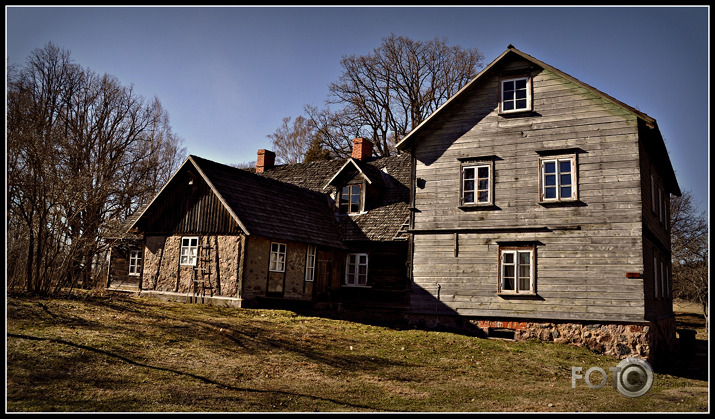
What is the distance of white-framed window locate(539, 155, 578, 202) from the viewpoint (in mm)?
18531

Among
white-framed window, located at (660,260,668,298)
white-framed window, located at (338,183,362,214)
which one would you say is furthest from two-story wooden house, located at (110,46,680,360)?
white-framed window, located at (338,183,362,214)

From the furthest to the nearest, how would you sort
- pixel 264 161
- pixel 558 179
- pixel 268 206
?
pixel 264 161 → pixel 268 206 → pixel 558 179

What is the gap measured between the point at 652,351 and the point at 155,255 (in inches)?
785

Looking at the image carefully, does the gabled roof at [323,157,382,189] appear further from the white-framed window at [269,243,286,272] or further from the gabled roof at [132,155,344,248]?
the white-framed window at [269,243,286,272]

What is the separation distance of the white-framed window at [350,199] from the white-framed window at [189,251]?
761 cm

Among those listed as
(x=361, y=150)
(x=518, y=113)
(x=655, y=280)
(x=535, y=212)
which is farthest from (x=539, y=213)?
(x=361, y=150)

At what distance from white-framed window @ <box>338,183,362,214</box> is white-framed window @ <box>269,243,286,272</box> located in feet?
16.1

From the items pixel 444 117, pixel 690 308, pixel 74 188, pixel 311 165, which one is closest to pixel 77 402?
pixel 74 188

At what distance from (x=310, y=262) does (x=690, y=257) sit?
2426cm

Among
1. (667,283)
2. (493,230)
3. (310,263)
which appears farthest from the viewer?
(310,263)

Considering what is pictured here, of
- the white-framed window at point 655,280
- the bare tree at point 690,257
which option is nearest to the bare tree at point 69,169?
the white-framed window at point 655,280

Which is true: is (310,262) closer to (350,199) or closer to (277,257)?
(277,257)

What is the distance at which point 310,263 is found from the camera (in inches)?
992

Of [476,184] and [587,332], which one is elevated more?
[476,184]
